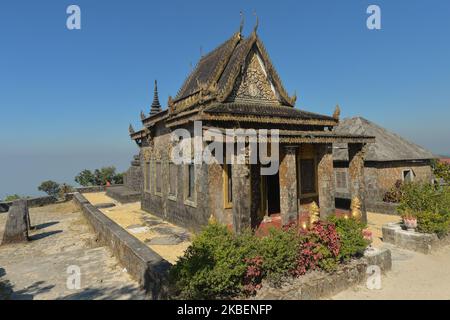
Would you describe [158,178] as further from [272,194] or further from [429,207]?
[429,207]

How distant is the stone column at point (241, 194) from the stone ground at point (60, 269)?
10.0 ft

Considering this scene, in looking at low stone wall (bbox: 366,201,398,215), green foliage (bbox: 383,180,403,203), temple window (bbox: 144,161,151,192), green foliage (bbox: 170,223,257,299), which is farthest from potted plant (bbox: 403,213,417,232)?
temple window (bbox: 144,161,151,192)

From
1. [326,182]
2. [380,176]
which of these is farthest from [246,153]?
[380,176]

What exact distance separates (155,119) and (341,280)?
11.1 meters

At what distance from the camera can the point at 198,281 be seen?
4.71m

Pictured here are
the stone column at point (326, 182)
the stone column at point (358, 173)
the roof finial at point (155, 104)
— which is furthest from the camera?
the roof finial at point (155, 104)

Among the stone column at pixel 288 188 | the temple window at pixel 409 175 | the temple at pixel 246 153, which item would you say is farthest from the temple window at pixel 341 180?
the stone column at pixel 288 188

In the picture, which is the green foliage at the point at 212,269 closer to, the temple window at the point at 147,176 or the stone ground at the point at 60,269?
the stone ground at the point at 60,269

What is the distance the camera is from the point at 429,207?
9.27 metres

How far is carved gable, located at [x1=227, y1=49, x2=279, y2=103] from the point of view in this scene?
12.5m

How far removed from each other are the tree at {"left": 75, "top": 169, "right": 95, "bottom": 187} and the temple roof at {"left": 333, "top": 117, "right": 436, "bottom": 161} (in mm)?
30820

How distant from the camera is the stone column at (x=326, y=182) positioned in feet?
34.8

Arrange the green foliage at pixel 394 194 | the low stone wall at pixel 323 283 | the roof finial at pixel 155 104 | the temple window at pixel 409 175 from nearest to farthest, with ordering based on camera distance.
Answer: the low stone wall at pixel 323 283 < the green foliage at pixel 394 194 < the temple window at pixel 409 175 < the roof finial at pixel 155 104

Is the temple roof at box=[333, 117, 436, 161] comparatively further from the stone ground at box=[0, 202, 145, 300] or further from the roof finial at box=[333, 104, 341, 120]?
the stone ground at box=[0, 202, 145, 300]
